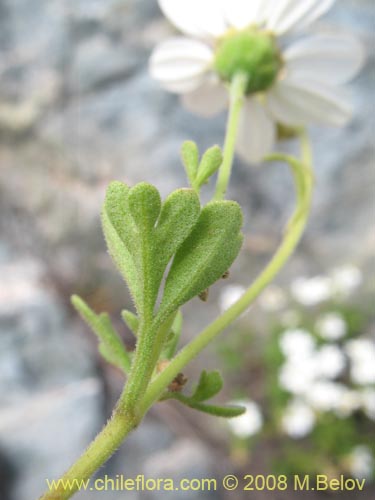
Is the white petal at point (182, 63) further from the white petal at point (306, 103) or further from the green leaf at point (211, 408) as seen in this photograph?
the green leaf at point (211, 408)

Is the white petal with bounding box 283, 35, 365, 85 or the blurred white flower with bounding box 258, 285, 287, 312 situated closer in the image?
the white petal with bounding box 283, 35, 365, 85

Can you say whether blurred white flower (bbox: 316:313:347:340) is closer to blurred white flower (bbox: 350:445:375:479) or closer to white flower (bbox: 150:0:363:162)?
blurred white flower (bbox: 350:445:375:479)

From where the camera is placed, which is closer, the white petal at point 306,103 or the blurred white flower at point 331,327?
the white petal at point 306,103

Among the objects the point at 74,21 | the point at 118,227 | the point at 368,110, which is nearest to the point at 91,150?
the point at 74,21

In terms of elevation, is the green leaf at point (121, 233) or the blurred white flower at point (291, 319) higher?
the blurred white flower at point (291, 319)

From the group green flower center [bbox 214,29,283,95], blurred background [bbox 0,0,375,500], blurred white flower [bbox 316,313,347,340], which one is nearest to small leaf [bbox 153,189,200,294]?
green flower center [bbox 214,29,283,95]

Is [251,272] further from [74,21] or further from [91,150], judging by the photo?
[74,21]

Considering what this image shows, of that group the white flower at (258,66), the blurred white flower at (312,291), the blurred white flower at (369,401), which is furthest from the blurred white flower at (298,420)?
the white flower at (258,66)
